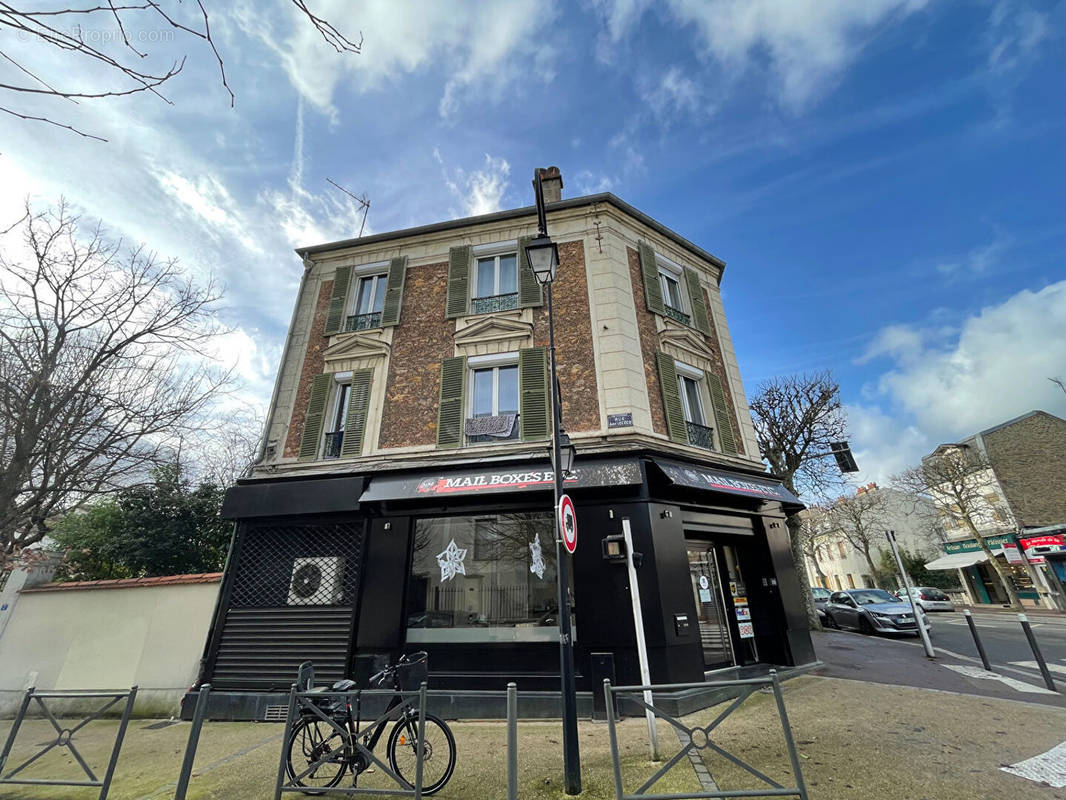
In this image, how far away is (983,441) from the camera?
27.9 metres

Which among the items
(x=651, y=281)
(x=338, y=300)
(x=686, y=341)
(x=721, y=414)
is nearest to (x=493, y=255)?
(x=651, y=281)

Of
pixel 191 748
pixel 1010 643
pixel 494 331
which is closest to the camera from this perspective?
pixel 191 748

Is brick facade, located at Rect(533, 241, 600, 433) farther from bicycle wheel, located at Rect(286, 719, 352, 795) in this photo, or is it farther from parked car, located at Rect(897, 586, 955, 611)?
parked car, located at Rect(897, 586, 955, 611)

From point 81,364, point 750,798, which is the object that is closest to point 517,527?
point 750,798

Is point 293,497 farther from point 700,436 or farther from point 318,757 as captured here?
point 700,436

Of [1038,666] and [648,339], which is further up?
[648,339]

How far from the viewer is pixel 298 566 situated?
27.5ft

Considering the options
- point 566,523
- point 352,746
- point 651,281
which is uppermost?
point 651,281

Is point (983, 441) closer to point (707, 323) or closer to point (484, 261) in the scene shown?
point (707, 323)

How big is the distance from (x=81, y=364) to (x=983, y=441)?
1610 inches

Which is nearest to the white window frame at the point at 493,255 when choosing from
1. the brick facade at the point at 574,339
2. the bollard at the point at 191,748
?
the brick facade at the point at 574,339

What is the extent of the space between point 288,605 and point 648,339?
8.68m

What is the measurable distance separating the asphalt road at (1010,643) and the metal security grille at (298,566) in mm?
12041

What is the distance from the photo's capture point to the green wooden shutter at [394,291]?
34.3 ft
